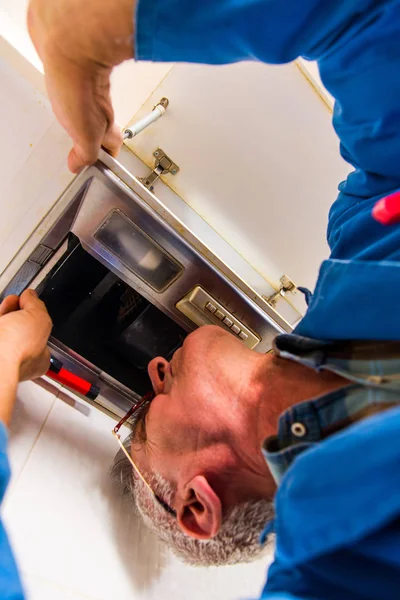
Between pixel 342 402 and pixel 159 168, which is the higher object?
pixel 159 168

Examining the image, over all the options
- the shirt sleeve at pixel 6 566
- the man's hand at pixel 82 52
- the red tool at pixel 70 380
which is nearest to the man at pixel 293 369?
the man's hand at pixel 82 52

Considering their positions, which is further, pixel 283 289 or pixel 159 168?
pixel 283 289

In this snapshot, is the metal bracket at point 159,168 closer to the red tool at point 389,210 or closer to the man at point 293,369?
the man at point 293,369

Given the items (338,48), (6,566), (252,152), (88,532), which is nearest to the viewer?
(6,566)

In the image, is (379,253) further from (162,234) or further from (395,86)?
(162,234)

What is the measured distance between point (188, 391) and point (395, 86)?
1.84 feet

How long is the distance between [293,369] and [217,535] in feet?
1.10

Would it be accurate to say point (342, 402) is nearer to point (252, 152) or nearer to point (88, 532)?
point (88, 532)

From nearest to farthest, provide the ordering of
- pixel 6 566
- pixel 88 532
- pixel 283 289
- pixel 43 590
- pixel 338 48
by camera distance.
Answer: pixel 6 566 < pixel 338 48 < pixel 43 590 < pixel 88 532 < pixel 283 289

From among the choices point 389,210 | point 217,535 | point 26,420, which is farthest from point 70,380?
point 389,210

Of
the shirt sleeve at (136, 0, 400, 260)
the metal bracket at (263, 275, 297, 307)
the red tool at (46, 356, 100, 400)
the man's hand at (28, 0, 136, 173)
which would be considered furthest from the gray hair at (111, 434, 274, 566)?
the metal bracket at (263, 275, 297, 307)

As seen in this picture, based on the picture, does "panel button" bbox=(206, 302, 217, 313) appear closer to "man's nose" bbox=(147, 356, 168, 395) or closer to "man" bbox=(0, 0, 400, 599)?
"man" bbox=(0, 0, 400, 599)

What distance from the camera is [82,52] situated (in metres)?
0.42

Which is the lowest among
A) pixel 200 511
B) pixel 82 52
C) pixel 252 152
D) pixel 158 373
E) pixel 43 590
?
pixel 43 590
